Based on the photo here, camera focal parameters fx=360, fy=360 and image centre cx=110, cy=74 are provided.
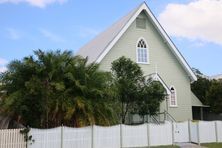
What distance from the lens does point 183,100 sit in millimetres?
32125

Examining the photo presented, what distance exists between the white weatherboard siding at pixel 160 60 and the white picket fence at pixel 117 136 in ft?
20.2

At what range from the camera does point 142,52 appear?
3092cm

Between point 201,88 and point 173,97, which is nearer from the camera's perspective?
point 173,97

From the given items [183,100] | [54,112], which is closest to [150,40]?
[183,100]

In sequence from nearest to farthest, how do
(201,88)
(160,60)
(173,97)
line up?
1. (160,60)
2. (173,97)
3. (201,88)

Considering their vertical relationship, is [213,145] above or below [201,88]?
below

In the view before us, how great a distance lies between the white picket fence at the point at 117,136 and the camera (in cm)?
1788

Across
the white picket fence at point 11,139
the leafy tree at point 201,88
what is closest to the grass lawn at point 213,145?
the white picket fence at point 11,139

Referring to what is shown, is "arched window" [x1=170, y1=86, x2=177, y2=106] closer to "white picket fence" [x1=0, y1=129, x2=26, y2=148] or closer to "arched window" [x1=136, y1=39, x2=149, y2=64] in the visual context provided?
"arched window" [x1=136, y1=39, x2=149, y2=64]

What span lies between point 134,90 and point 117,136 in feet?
16.4

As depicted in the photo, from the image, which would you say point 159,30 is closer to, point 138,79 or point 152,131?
point 138,79

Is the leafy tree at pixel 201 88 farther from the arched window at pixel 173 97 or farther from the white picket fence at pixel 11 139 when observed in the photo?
the white picket fence at pixel 11 139

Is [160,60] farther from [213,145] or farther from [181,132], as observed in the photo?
[213,145]

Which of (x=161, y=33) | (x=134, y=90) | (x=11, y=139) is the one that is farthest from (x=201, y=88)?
(x=11, y=139)
